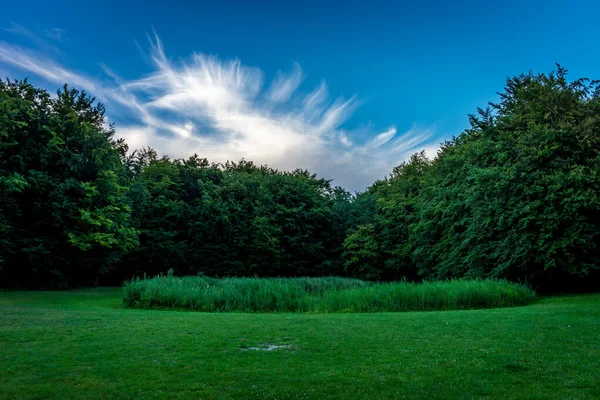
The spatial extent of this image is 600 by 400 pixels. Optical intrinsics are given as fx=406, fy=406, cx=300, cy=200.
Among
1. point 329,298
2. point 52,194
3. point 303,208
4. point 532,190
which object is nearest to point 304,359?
point 329,298

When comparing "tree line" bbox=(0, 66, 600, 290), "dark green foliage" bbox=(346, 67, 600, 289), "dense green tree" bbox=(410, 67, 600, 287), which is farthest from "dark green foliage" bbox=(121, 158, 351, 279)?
"dense green tree" bbox=(410, 67, 600, 287)

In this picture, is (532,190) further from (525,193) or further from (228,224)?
(228,224)

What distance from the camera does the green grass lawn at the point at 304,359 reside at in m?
5.14

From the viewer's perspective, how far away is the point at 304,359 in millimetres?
6727

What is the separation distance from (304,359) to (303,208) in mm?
32482

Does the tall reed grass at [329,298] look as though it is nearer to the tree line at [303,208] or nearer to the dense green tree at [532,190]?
the dense green tree at [532,190]

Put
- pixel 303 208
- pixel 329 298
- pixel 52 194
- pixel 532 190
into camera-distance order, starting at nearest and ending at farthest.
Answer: pixel 329 298, pixel 532 190, pixel 52 194, pixel 303 208

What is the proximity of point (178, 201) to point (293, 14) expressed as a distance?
24.1 meters

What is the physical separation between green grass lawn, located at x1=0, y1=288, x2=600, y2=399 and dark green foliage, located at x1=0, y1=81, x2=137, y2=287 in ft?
47.2

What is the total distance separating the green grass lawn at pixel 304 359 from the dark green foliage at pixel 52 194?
14394 mm

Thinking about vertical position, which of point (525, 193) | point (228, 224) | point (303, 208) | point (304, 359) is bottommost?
point (304, 359)

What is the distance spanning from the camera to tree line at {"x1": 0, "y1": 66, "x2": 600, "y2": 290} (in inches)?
791

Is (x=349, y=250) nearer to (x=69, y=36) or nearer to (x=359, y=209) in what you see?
(x=359, y=209)

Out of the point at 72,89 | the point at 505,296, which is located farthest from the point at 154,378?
the point at 72,89
